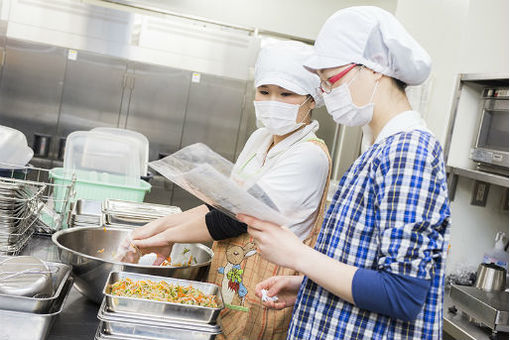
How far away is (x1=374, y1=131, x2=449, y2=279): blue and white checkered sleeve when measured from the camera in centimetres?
96

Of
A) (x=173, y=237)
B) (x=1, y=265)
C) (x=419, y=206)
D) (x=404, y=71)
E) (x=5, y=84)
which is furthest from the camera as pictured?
(x=5, y=84)

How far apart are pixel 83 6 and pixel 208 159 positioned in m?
5.24

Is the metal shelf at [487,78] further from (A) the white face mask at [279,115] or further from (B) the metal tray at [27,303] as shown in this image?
(B) the metal tray at [27,303]

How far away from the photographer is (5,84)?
568 cm

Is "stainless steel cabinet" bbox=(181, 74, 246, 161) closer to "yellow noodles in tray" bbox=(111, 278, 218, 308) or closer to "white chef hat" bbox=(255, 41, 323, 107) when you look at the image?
"white chef hat" bbox=(255, 41, 323, 107)

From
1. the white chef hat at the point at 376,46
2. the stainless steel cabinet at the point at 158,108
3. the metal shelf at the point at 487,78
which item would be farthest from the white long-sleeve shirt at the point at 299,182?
the stainless steel cabinet at the point at 158,108

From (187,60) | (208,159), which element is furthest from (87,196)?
(187,60)

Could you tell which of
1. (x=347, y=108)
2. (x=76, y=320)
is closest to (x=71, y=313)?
(x=76, y=320)

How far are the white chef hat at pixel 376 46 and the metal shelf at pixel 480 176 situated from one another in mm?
1826

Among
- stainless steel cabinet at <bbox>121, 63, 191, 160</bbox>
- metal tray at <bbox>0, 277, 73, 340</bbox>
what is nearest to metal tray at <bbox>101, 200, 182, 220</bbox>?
metal tray at <bbox>0, 277, 73, 340</bbox>

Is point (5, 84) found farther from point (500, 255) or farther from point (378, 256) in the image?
point (378, 256)

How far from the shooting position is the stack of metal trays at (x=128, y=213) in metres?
2.02

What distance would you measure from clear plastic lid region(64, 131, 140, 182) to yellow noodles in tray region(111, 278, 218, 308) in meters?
1.75

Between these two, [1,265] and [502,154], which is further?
[502,154]
